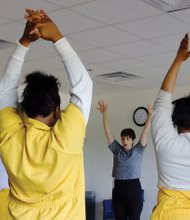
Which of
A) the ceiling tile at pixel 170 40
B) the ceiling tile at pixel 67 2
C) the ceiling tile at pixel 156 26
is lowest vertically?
the ceiling tile at pixel 170 40

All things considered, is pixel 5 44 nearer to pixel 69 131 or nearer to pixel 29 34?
pixel 29 34

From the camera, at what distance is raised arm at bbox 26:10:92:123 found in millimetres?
1435

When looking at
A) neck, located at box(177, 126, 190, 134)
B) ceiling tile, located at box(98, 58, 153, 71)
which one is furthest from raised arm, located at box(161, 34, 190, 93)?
ceiling tile, located at box(98, 58, 153, 71)

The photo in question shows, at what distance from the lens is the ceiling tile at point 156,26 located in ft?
11.4

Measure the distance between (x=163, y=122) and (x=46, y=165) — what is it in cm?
64

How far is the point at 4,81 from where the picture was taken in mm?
1589

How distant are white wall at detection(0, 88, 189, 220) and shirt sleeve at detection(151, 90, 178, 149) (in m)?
4.99

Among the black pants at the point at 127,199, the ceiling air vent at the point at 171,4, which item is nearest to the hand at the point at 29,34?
the ceiling air vent at the point at 171,4

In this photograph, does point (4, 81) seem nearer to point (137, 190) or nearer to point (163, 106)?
point (163, 106)

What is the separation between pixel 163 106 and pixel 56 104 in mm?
562

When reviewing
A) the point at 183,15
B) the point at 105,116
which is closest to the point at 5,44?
the point at 105,116

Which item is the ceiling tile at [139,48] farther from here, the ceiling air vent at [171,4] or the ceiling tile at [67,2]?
the ceiling tile at [67,2]

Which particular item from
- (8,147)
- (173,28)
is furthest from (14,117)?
(173,28)

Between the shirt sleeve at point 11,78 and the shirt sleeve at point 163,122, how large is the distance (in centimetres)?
64
